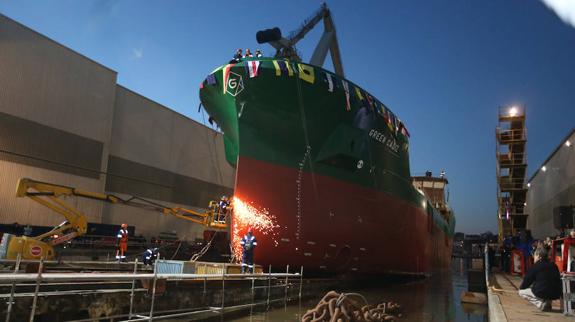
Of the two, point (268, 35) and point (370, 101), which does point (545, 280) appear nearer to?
point (370, 101)

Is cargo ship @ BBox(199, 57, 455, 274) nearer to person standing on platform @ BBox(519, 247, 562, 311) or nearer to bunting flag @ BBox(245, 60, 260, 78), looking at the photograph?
bunting flag @ BBox(245, 60, 260, 78)

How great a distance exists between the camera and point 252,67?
11.3 meters

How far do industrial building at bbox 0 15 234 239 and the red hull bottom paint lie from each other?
316 inches

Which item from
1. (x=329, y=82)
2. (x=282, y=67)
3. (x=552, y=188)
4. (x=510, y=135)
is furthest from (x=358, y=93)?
(x=552, y=188)

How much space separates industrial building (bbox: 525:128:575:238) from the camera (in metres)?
19.6

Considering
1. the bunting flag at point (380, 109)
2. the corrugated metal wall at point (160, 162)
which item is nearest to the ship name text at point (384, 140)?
the bunting flag at point (380, 109)

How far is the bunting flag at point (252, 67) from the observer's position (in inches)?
441

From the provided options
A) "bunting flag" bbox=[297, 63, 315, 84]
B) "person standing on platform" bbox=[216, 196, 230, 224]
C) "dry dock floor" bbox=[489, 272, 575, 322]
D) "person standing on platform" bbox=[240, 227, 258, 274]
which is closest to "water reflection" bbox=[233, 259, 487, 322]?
"dry dock floor" bbox=[489, 272, 575, 322]

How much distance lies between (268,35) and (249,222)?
7121 millimetres

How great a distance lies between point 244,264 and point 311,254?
6.96 feet

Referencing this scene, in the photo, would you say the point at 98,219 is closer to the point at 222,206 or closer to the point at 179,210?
the point at 179,210

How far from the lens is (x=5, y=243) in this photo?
9.88 m

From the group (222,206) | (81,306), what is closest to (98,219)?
(222,206)

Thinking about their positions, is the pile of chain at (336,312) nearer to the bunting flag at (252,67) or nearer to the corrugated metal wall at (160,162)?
the bunting flag at (252,67)
